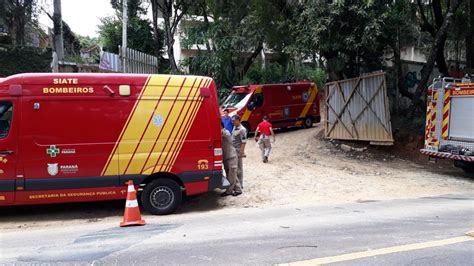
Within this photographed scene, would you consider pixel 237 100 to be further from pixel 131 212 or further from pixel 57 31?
pixel 131 212

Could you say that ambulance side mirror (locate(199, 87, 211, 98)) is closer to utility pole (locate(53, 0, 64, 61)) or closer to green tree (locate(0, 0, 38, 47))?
utility pole (locate(53, 0, 64, 61))

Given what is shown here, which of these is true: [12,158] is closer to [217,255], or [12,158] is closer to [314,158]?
[217,255]

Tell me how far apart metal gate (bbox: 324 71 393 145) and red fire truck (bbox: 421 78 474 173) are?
164cm

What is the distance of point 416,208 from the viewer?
867cm

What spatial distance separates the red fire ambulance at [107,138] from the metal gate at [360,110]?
813 cm

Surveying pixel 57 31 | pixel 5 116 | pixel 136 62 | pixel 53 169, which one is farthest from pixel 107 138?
pixel 136 62

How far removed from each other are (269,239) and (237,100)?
50.0 feet

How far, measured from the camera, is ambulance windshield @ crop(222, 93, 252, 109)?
20.6m

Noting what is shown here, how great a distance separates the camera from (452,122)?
13.0 m

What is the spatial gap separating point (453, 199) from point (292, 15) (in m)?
9.32

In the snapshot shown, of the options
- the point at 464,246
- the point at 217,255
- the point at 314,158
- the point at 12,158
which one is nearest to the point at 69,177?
the point at 12,158

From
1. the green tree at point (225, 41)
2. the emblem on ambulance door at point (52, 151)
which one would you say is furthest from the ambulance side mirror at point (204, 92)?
the green tree at point (225, 41)

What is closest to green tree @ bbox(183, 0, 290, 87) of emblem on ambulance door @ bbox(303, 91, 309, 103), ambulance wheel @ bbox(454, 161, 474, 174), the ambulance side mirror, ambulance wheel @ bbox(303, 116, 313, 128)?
emblem on ambulance door @ bbox(303, 91, 309, 103)

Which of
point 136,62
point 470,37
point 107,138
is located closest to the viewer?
point 107,138
